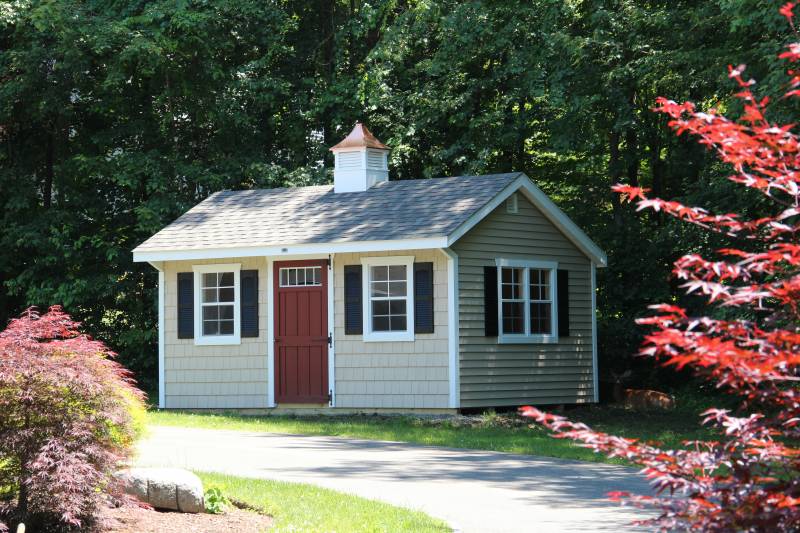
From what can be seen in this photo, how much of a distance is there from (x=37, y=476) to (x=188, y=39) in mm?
20238

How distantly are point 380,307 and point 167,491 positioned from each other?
413 inches

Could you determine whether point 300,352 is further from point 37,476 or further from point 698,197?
point 37,476

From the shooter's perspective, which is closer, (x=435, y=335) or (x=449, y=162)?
(x=435, y=335)

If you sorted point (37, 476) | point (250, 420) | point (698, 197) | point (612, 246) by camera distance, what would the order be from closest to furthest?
point (37, 476), point (250, 420), point (698, 197), point (612, 246)

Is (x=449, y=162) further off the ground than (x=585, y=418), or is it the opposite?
(x=449, y=162)

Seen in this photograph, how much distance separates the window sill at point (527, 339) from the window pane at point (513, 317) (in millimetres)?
137

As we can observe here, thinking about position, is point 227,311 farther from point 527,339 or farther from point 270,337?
point 527,339

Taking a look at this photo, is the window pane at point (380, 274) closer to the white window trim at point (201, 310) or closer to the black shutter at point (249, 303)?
the black shutter at point (249, 303)

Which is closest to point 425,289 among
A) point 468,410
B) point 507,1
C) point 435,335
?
point 435,335

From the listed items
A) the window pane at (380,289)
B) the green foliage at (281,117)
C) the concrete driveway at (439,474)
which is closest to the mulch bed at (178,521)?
the concrete driveway at (439,474)

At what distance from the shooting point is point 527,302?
21125mm

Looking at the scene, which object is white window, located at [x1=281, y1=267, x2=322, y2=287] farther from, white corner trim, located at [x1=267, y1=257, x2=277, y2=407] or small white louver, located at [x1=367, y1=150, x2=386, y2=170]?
small white louver, located at [x1=367, y1=150, x2=386, y2=170]

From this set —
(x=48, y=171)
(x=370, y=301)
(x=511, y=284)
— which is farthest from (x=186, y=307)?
(x=48, y=171)

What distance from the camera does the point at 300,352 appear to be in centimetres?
Answer: 2092
